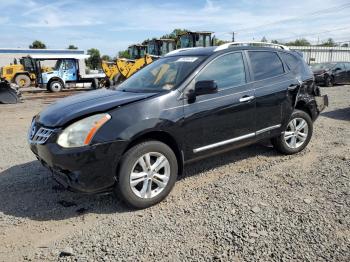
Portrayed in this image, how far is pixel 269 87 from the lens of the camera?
16.3 ft

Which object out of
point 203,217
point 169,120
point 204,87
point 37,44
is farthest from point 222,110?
point 37,44

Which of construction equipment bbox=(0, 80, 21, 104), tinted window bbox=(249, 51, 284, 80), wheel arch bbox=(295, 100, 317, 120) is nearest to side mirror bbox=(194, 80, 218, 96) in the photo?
tinted window bbox=(249, 51, 284, 80)

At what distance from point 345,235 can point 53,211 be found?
9.99ft

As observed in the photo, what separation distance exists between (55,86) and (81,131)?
19696 mm

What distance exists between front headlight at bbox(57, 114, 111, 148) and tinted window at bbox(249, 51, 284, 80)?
8.05ft

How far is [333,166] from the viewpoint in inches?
197

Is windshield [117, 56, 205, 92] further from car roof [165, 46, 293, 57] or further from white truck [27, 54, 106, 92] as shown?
white truck [27, 54, 106, 92]

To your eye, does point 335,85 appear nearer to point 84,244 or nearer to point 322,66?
point 322,66

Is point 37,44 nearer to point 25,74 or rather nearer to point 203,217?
point 25,74

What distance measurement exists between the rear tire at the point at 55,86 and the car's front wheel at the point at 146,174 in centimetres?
1954

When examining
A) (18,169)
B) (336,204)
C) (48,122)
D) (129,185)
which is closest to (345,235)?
(336,204)

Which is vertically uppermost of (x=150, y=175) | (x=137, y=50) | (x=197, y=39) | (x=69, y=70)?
(x=197, y=39)

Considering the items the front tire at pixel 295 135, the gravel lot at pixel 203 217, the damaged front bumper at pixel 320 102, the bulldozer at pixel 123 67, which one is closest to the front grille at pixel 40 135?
the gravel lot at pixel 203 217

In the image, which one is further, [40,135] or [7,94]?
[7,94]
